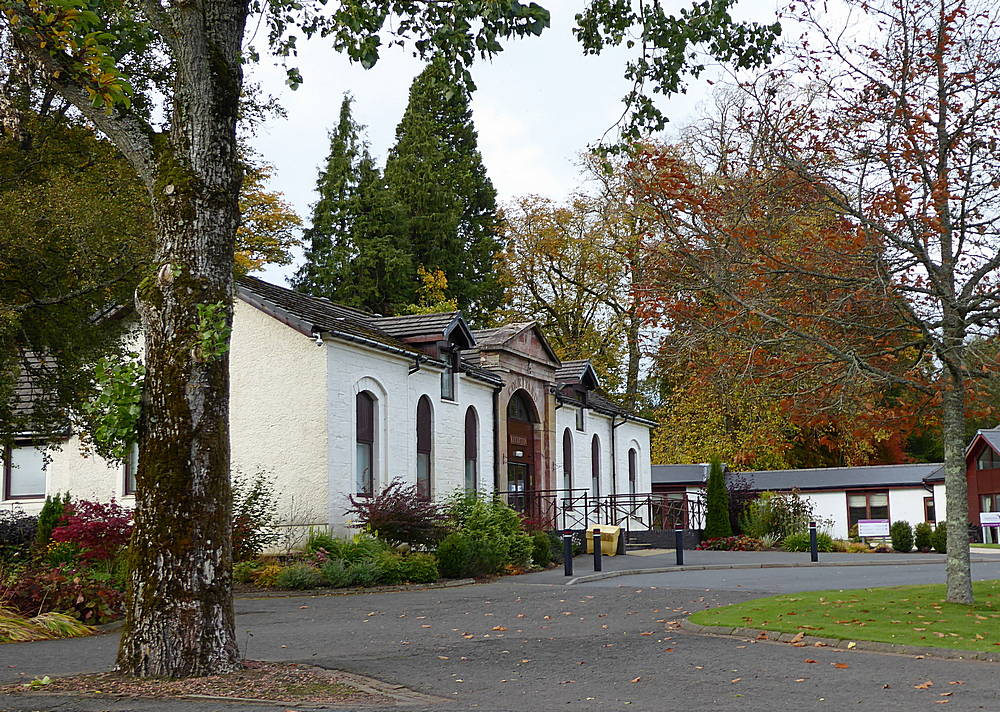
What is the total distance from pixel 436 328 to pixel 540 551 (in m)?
6.39

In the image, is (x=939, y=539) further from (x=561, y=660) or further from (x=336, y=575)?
(x=561, y=660)

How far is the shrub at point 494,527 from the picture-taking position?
935 inches

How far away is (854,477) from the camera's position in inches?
2036

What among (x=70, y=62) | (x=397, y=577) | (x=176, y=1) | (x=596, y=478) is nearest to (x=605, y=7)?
(x=176, y=1)

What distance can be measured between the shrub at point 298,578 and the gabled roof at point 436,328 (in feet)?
30.4

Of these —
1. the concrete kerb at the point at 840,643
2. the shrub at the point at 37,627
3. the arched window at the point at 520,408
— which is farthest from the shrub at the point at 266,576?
the arched window at the point at 520,408

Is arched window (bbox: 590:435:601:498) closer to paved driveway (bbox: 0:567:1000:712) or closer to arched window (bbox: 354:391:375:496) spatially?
arched window (bbox: 354:391:375:496)

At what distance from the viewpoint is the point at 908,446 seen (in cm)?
6250

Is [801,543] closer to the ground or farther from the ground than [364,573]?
closer to the ground

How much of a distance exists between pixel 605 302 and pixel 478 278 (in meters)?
8.93

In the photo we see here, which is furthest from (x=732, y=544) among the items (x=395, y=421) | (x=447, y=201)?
(x=447, y=201)

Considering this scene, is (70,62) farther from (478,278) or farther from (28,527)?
(478,278)

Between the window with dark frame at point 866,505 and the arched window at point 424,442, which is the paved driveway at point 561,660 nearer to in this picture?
the arched window at point 424,442

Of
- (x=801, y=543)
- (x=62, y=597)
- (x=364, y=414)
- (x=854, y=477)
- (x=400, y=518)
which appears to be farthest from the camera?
(x=854, y=477)
